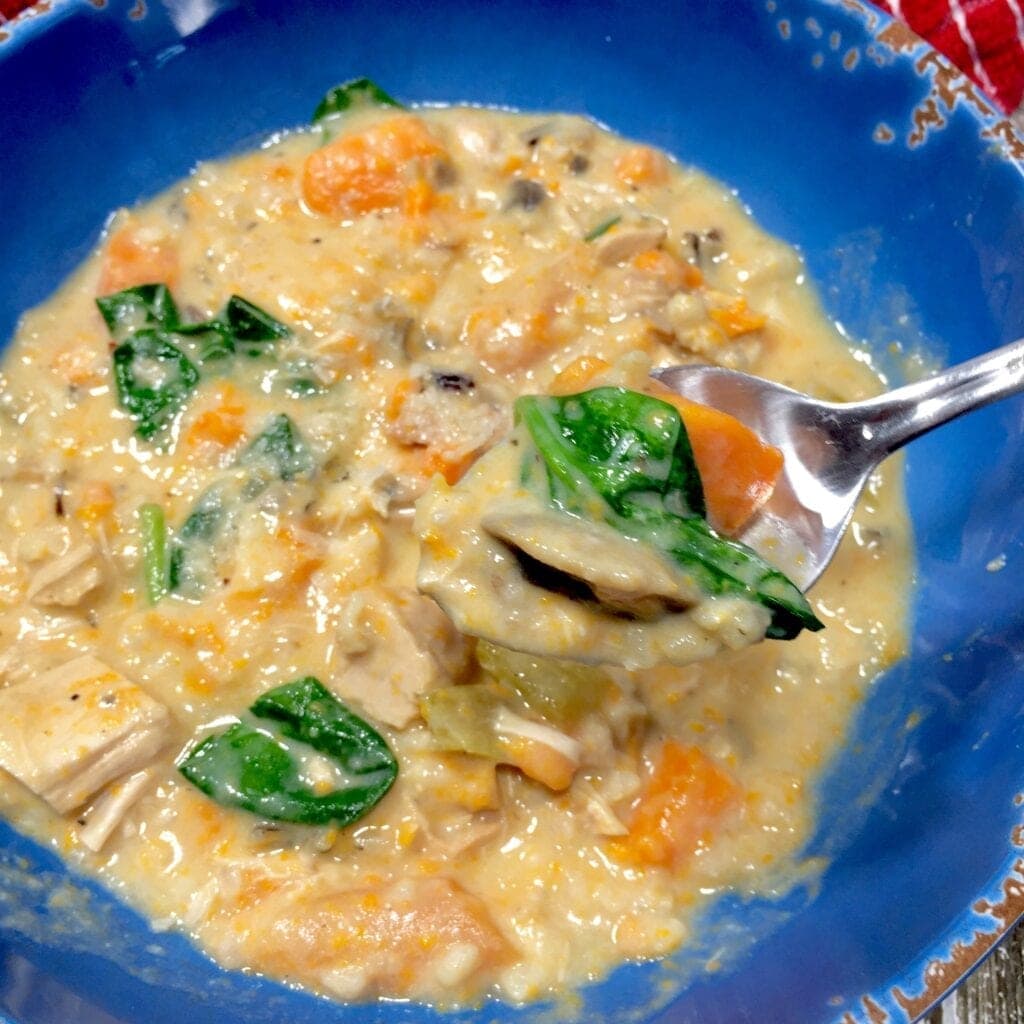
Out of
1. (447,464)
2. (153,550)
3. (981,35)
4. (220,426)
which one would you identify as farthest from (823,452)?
(981,35)

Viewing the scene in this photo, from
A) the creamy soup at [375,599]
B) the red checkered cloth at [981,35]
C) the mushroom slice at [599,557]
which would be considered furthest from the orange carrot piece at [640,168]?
the mushroom slice at [599,557]

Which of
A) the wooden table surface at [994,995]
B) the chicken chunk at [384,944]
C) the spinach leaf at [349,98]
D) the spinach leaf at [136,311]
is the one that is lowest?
the wooden table surface at [994,995]

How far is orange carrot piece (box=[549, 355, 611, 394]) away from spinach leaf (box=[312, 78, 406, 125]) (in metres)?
1.34

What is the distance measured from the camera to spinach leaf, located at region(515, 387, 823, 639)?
2207 mm

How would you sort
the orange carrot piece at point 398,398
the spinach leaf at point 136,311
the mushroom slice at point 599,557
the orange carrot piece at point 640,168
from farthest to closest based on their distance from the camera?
1. the orange carrot piece at point 640,168
2. the spinach leaf at point 136,311
3. the orange carrot piece at point 398,398
4. the mushroom slice at point 599,557

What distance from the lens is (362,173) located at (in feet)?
11.2

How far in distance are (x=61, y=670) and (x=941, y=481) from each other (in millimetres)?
2540

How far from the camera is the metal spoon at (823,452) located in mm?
Answer: 2584

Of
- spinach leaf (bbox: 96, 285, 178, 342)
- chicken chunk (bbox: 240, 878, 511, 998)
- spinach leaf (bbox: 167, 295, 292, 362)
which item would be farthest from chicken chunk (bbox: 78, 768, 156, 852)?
spinach leaf (bbox: 96, 285, 178, 342)

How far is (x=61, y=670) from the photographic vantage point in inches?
105

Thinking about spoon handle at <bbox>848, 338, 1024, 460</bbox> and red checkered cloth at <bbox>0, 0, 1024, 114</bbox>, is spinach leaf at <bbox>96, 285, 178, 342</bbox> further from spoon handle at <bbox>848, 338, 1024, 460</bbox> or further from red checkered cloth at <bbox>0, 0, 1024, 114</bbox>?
red checkered cloth at <bbox>0, 0, 1024, 114</bbox>

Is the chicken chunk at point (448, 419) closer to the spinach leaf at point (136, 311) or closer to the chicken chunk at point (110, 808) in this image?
the spinach leaf at point (136, 311)

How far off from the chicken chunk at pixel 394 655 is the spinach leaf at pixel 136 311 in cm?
119

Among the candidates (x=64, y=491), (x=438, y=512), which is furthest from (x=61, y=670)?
(x=438, y=512)
